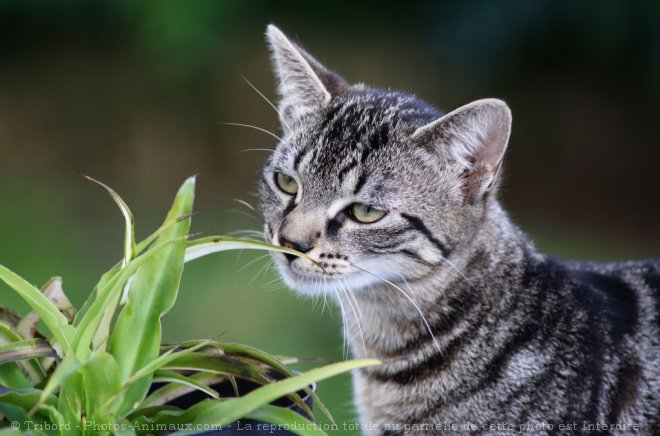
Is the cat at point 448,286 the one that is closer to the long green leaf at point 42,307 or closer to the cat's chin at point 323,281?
the cat's chin at point 323,281

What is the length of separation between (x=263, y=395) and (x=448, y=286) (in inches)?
32.5

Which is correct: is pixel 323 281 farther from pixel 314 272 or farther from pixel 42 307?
pixel 42 307

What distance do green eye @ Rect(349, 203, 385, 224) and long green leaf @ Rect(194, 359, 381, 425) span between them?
26.1 inches

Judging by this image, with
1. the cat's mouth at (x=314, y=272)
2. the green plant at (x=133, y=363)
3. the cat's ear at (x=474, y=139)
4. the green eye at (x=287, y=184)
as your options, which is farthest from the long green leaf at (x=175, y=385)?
the cat's ear at (x=474, y=139)

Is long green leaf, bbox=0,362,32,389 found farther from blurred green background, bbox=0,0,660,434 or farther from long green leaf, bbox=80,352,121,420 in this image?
blurred green background, bbox=0,0,660,434

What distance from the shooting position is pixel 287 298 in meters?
4.20

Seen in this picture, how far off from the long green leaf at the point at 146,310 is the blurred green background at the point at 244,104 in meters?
2.78

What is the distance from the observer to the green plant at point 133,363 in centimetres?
118

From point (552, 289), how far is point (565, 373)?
0.23 m

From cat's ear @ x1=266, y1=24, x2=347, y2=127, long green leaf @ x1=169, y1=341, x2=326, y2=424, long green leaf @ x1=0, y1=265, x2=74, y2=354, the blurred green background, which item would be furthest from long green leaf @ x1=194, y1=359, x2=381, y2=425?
the blurred green background

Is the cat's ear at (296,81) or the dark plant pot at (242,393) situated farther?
the cat's ear at (296,81)

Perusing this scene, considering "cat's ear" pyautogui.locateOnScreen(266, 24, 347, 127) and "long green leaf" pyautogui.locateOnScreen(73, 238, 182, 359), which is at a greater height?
"cat's ear" pyautogui.locateOnScreen(266, 24, 347, 127)

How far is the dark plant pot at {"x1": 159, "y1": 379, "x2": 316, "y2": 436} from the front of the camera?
3.96ft

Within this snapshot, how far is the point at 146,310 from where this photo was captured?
1266 mm
